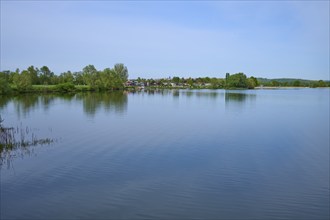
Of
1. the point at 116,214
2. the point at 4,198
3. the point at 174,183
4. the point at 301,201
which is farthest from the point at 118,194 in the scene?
the point at 301,201

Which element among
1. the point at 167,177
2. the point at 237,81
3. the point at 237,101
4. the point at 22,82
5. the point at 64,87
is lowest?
the point at 167,177

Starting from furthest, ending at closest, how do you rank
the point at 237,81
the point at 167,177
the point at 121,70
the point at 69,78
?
the point at 237,81, the point at 121,70, the point at 69,78, the point at 167,177

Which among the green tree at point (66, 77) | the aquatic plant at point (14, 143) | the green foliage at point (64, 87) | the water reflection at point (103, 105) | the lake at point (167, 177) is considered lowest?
the lake at point (167, 177)

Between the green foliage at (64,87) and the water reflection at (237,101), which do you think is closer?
the water reflection at (237,101)

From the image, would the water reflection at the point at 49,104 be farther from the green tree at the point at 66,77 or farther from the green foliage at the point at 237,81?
the green foliage at the point at 237,81

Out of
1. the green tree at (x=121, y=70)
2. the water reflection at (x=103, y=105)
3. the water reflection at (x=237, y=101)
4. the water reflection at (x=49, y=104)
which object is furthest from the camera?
the green tree at (x=121, y=70)

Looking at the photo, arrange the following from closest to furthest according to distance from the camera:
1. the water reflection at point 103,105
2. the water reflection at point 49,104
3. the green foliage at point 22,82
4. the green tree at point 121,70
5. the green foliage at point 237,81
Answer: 1. the water reflection at point 49,104
2. the water reflection at point 103,105
3. the green foliage at point 22,82
4. the green tree at point 121,70
5. the green foliage at point 237,81

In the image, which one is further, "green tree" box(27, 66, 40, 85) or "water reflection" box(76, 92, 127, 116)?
"green tree" box(27, 66, 40, 85)

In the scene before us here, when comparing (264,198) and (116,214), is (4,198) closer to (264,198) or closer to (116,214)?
(116,214)

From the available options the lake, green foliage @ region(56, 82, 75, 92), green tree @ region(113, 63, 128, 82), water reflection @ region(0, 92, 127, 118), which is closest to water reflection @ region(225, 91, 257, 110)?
water reflection @ region(0, 92, 127, 118)

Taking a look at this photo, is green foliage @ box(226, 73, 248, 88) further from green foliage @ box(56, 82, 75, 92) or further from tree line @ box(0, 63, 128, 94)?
green foliage @ box(56, 82, 75, 92)

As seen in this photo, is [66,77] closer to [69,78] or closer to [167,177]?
[69,78]

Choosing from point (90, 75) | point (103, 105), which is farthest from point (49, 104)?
point (90, 75)

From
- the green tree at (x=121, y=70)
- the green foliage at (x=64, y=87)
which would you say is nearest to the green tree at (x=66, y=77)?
the green foliage at (x=64, y=87)
